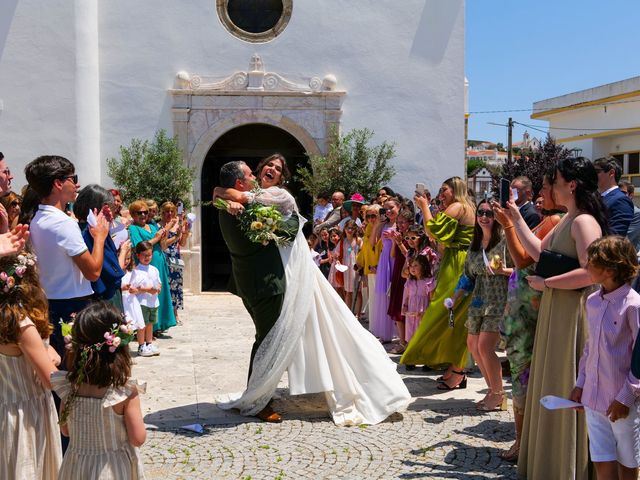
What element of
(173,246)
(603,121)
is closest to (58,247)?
(173,246)

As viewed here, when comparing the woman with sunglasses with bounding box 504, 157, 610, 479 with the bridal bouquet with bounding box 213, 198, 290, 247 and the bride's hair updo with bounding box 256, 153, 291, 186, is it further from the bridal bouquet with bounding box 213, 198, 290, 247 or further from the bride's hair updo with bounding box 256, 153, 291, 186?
the bride's hair updo with bounding box 256, 153, 291, 186

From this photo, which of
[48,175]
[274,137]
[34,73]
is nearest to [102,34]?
[34,73]

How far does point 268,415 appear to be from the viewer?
5.89 metres

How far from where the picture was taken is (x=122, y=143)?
47.5 ft

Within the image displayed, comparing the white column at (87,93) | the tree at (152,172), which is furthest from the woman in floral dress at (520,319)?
the white column at (87,93)

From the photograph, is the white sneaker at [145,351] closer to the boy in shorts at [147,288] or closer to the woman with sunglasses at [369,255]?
the boy in shorts at [147,288]

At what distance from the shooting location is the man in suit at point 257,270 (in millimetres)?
5887

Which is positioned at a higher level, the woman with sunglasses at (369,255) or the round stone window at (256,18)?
the round stone window at (256,18)

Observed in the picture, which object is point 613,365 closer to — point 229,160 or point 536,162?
point 229,160

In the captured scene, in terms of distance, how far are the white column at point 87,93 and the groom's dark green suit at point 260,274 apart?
897cm

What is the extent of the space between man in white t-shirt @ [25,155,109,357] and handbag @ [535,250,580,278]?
2.64m

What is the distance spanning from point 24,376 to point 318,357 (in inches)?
105

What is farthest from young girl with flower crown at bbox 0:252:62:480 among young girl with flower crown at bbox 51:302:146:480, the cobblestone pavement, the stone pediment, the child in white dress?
the stone pediment

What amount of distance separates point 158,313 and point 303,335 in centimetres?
435
